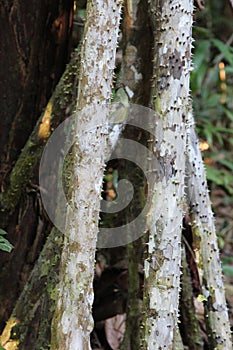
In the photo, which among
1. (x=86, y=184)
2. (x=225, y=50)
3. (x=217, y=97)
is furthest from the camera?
(x=217, y=97)

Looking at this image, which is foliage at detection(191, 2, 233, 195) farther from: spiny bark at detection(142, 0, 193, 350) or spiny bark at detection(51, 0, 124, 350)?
spiny bark at detection(51, 0, 124, 350)

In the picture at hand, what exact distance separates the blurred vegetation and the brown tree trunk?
1.74 metres

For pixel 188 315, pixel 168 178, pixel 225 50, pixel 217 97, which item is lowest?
pixel 188 315

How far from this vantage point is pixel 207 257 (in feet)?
6.08

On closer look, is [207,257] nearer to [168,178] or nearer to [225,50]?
[168,178]

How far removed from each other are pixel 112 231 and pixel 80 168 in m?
0.82

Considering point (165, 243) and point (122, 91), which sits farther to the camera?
point (122, 91)

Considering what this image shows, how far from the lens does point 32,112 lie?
6.93ft

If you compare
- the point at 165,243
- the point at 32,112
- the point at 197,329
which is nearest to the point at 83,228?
the point at 165,243

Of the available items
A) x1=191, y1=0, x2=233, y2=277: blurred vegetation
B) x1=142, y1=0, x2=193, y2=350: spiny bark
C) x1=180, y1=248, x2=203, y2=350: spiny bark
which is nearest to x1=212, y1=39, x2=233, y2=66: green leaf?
x1=191, y1=0, x2=233, y2=277: blurred vegetation

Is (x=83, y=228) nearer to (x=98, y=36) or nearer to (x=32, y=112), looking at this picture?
(x=98, y=36)

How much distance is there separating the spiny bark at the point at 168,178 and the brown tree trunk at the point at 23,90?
1.91 ft

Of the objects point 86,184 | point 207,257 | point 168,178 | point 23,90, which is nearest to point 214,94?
point 23,90

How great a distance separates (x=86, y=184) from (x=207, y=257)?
601 millimetres
